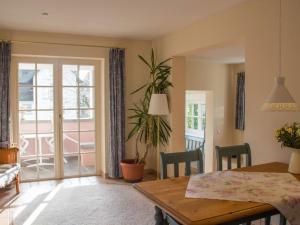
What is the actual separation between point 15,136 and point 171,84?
8.70 feet

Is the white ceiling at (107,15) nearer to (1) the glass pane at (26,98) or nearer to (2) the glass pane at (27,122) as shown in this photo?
(1) the glass pane at (26,98)

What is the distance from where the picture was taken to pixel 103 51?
199 inches

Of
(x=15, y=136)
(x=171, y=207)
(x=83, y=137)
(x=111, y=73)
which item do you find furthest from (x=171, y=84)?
(x=171, y=207)

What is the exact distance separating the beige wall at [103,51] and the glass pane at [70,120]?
18.1 inches

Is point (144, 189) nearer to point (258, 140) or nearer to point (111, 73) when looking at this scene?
point (258, 140)

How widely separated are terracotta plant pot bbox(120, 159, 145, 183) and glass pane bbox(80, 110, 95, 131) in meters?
0.91

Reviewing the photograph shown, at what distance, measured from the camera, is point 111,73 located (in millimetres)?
5031

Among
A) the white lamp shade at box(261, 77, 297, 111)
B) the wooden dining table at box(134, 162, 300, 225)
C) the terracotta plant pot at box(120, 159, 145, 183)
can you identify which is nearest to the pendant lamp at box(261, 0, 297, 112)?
the white lamp shade at box(261, 77, 297, 111)

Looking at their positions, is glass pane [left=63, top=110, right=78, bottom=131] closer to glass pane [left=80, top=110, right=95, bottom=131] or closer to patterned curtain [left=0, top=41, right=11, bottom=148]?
glass pane [left=80, top=110, right=95, bottom=131]

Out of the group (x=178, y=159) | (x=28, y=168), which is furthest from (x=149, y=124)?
(x=178, y=159)

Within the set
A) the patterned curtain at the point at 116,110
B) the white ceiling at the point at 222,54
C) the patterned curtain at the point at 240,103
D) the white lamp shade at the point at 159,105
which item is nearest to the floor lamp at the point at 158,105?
the white lamp shade at the point at 159,105

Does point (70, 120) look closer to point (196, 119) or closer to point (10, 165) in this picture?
point (10, 165)

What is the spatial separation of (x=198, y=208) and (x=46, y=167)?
400 centimetres

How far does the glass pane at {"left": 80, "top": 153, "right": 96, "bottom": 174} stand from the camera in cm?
532
